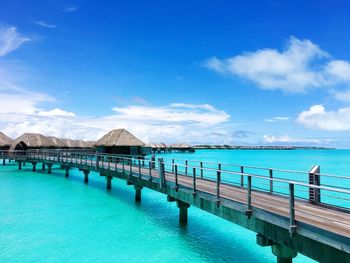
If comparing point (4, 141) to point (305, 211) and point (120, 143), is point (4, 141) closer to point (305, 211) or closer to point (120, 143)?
point (120, 143)

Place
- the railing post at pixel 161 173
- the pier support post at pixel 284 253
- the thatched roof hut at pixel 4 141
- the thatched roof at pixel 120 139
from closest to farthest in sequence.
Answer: the pier support post at pixel 284 253, the railing post at pixel 161 173, the thatched roof at pixel 120 139, the thatched roof hut at pixel 4 141

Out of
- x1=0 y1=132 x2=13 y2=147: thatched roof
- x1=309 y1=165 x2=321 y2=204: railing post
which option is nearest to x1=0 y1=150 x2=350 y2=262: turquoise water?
x1=309 y1=165 x2=321 y2=204: railing post

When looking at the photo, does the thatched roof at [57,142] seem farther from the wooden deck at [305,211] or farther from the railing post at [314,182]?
the railing post at [314,182]

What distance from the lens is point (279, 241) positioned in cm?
614

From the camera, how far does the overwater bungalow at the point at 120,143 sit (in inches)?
1115

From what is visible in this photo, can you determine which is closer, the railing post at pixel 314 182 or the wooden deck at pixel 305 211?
the wooden deck at pixel 305 211

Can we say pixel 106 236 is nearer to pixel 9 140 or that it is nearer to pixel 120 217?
pixel 120 217

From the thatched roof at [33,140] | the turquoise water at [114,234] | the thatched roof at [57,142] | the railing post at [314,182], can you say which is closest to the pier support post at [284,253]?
the railing post at [314,182]

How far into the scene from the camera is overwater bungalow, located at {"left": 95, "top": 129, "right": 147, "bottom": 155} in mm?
28333

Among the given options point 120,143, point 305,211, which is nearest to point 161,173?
point 305,211

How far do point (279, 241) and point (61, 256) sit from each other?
657cm

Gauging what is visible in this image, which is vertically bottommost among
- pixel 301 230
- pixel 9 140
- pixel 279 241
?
pixel 279 241

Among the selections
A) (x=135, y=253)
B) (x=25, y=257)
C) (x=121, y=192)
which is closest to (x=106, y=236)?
(x=135, y=253)

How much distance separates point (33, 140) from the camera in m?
43.4
